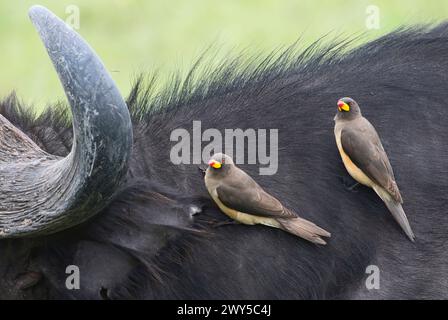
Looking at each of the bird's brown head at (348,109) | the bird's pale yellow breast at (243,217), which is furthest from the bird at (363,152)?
the bird's pale yellow breast at (243,217)

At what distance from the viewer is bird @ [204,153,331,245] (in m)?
3.88

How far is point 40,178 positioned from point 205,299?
799 mm

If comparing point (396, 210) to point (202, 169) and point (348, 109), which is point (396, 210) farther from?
point (202, 169)

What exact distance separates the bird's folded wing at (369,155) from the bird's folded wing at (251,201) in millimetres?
347

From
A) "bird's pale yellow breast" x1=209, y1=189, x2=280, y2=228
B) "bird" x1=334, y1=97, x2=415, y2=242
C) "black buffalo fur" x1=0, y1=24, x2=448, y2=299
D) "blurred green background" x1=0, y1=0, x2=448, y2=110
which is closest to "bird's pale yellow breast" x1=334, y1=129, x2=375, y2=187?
"bird" x1=334, y1=97, x2=415, y2=242

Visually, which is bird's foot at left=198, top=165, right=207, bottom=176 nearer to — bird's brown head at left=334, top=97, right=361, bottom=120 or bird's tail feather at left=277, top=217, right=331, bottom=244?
bird's tail feather at left=277, top=217, right=331, bottom=244

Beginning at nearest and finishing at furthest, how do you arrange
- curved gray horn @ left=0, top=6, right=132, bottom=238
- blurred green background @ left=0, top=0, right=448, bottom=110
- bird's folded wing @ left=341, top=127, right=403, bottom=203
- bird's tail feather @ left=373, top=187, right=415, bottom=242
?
1. curved gray horn @ left=0, top=6, right=132, bottom=238
2. bird's folded wing @ left=341, top=127, right=403, bottom=203
3. bird's tail feather @ left=373, top=187, right=415, bottom=242
4. blurred green background @ left=0, top=0, right=448, bottom=110

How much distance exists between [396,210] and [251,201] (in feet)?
2.04

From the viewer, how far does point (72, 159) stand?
3.76m

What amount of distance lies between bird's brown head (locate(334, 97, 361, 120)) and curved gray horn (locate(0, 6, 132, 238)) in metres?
0.87

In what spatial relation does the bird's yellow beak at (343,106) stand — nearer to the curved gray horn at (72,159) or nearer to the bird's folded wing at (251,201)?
the bird's folded wing at (251,201)

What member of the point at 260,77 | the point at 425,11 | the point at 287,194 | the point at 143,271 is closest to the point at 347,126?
the point at 287,194

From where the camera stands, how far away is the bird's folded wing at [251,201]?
388 centimetres

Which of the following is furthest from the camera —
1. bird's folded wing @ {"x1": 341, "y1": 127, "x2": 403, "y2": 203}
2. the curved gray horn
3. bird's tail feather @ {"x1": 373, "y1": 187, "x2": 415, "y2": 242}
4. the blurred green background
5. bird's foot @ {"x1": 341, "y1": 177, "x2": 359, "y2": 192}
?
the blurred green background
